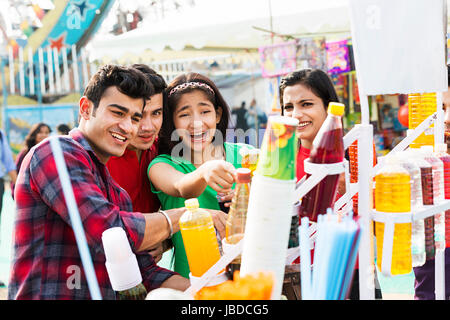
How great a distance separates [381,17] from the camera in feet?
4.09

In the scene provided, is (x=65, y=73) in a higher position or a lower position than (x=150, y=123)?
higher

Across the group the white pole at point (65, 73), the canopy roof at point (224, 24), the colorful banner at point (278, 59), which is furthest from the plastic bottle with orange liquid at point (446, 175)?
the white pole at point (65, 73)

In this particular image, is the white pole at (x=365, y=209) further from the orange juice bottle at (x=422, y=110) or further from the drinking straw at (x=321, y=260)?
the orange juice bottle at (x=422, y=110)

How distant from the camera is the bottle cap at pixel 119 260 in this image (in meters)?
1.08

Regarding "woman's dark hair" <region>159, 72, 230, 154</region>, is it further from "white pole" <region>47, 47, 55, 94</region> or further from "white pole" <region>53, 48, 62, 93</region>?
"white pole" <region>47, 47, 55, 94</region>

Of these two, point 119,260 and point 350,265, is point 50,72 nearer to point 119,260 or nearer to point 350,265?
point 119,260

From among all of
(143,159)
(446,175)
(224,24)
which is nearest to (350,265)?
(446,175)

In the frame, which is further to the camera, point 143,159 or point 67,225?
point 143,159

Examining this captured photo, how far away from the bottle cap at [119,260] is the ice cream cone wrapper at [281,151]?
0.40 metres

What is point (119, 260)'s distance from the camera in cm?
108

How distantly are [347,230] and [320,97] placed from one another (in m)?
1.24

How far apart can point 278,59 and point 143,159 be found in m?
4.29

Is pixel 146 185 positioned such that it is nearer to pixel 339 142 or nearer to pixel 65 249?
pixel 65 249
